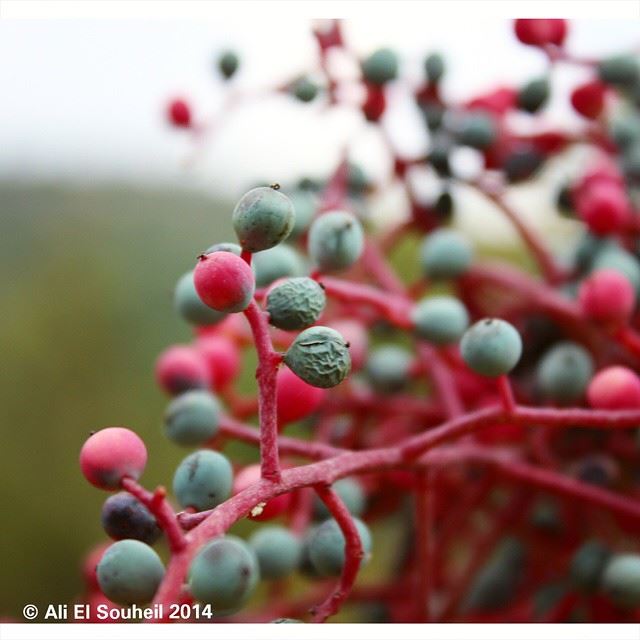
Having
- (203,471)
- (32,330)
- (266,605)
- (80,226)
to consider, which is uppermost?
(80,226)

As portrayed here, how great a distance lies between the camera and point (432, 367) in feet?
1.70

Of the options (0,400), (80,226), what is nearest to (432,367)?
(0,400)

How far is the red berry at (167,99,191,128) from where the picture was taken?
0.62m

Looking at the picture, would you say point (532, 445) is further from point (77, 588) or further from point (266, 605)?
point (77, 588)

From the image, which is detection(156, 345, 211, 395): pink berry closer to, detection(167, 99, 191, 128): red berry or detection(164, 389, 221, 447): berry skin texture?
detection(164, 389, 221, 447): berry skin texture

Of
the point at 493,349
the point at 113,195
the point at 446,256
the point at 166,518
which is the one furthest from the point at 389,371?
the point at 113,195

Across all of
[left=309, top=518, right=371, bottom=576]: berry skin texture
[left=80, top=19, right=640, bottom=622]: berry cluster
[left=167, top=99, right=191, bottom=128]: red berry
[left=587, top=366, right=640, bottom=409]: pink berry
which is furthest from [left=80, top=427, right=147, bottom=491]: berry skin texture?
[left=167, top=99, right=191, bottom=128]: red berry

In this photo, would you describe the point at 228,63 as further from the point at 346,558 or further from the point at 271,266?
the point at 346,558

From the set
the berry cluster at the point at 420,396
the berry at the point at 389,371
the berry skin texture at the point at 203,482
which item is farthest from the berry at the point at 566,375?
the berry skin texture at the point at 203,482

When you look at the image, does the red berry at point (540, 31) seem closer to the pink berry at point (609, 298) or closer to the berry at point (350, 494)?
the pink berry at point (609, 298)

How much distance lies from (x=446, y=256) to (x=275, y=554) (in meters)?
0.21

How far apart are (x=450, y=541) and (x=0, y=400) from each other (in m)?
0.32

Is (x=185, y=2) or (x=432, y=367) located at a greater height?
(x=185, y=2)

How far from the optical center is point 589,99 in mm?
587
